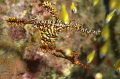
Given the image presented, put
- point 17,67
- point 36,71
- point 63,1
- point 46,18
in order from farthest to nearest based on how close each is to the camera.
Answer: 1. point 63,1
2. point 46,18
3. point 36,71
4. point 17,67

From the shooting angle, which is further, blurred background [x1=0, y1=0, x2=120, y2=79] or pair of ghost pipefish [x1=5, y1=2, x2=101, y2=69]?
Answer: pair of ghost pipefish [x1=5, y1=2, x2=101, y2=69]

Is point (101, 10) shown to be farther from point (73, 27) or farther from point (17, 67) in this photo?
point (17, 67)

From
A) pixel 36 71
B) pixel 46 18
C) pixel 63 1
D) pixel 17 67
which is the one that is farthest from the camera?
pixel 63 1

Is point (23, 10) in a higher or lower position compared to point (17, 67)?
higher

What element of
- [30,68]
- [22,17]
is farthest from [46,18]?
[30,68]

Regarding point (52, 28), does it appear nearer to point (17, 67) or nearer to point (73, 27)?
point (73, 27)

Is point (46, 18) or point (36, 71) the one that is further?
point (46, 18)

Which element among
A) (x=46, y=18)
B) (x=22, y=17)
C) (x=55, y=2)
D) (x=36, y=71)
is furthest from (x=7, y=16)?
(x=36, y=71)

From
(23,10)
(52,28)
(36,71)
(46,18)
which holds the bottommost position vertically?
(36,71)

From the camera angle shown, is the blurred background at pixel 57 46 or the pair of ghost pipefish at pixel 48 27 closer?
the blurred background at pixel 57 46

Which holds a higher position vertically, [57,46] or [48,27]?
[48,27]
